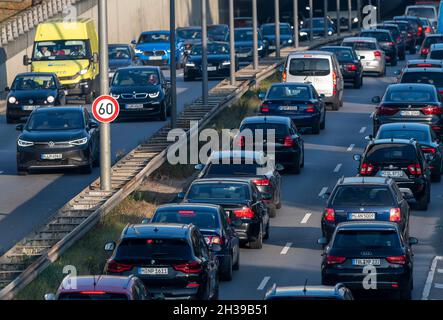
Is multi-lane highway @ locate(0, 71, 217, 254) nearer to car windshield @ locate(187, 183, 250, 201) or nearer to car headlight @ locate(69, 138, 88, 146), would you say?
car headlight @ locate(69, 138, 88, 146)

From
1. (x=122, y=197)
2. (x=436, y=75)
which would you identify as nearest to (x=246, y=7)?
(x=436, y=75)

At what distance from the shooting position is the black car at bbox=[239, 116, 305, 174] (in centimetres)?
3747

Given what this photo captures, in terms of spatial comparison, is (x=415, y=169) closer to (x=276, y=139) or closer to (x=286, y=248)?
(x=286, y=248)

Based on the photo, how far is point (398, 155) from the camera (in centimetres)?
3341

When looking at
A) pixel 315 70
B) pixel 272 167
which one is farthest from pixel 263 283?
pixel 315 70

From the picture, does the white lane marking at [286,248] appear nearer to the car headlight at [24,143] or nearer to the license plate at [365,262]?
the license plate at [365,262]

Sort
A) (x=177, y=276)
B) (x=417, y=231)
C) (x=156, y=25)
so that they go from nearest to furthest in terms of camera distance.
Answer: (x=177, y=276) < (x=417, y=231) < (x=156, y=25)

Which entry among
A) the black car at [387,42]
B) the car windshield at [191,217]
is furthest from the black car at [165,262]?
the black car at [387,42]

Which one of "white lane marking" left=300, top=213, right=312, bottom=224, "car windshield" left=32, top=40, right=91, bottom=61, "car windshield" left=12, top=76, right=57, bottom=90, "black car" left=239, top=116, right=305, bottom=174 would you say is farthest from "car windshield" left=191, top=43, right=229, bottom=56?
"white lane marking" left=300, top=213, right=312, bottom=224

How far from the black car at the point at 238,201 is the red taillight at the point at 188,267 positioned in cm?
622

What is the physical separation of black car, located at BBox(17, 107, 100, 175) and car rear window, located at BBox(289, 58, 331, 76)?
12.5 m
